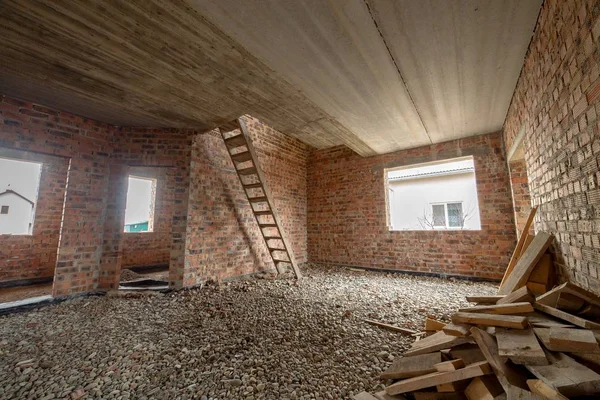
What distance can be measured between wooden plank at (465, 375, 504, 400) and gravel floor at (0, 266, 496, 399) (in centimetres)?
59

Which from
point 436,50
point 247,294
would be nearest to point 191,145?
point 247,294

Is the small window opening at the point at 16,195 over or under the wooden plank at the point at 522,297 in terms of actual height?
over

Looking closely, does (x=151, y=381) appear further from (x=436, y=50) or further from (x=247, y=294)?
(x=436, y=50)

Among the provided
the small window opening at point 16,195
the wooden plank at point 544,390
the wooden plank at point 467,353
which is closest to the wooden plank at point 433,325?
the wooden plank at point 467,353

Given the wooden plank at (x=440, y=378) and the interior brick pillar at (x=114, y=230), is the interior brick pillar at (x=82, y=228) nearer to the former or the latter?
the interior brick pillar at (x=114, y=230)

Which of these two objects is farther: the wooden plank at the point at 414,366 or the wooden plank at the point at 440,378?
the wooden plank at the point at 414,366

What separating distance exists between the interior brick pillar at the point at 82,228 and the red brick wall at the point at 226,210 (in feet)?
4.41

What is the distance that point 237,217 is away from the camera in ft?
15.8

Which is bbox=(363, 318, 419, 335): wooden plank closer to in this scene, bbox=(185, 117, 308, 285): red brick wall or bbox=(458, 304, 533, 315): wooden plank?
bbox=(458, 304, 533, 315): wooden plank

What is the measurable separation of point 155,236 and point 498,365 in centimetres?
734

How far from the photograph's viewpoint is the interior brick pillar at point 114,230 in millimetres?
3711

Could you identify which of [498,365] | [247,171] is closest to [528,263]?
[498,365]

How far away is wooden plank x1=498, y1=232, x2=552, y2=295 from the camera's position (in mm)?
2309

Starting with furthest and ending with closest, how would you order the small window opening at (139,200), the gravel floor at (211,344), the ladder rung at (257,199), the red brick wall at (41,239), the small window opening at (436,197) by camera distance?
the small window opening at (436,197)
the small window opening at (139,200)
the ladder rung at (257,199)
the red brick wall at (41,239)
the gravel floor at (211,344)
